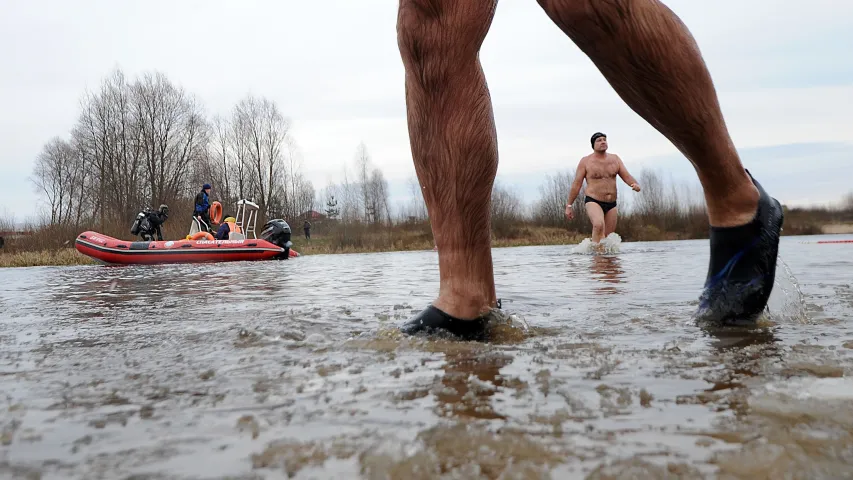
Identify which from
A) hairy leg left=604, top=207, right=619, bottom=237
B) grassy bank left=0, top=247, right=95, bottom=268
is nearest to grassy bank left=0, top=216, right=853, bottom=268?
grassy bank left=0, top=247, right=95, bottom=268

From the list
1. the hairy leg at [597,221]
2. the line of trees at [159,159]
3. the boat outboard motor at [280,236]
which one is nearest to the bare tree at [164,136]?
the line of trees at [159,159]

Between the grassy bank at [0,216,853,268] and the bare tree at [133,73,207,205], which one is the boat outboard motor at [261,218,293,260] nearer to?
the grassy bank at [0,216,853,268]

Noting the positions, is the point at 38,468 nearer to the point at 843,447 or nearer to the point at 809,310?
the point at 843,447

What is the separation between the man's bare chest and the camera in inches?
413

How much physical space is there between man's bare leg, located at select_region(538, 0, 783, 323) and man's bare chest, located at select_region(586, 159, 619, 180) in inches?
364

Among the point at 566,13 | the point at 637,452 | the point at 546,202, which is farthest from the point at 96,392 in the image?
the point at 546,202

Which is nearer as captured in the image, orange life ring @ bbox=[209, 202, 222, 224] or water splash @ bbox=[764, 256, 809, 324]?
water splash @ bbox=[764, 256, 809, 324]

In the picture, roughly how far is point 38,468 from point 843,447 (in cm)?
86

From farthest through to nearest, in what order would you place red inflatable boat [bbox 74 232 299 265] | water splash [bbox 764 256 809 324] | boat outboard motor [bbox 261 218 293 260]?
1. boat outboard motor [bbox 261 218 293 260]
2. red inflatable boat [bbox 74 232 299 265]
3. water splash [bbox 764 256 809 324]

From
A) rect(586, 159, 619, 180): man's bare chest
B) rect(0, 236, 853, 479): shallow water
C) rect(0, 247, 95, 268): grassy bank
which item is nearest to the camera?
rect(0, 236, 853, 479): shallow water

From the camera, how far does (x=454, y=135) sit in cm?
166

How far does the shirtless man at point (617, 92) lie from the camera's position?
55.8 inches

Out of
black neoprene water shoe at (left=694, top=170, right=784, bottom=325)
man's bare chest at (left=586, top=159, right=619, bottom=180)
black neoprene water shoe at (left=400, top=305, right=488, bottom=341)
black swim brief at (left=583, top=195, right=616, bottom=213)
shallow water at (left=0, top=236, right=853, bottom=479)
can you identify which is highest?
man's bare chest at (left=586, top=159, right=619, bottom=180)

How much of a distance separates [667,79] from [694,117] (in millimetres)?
124
